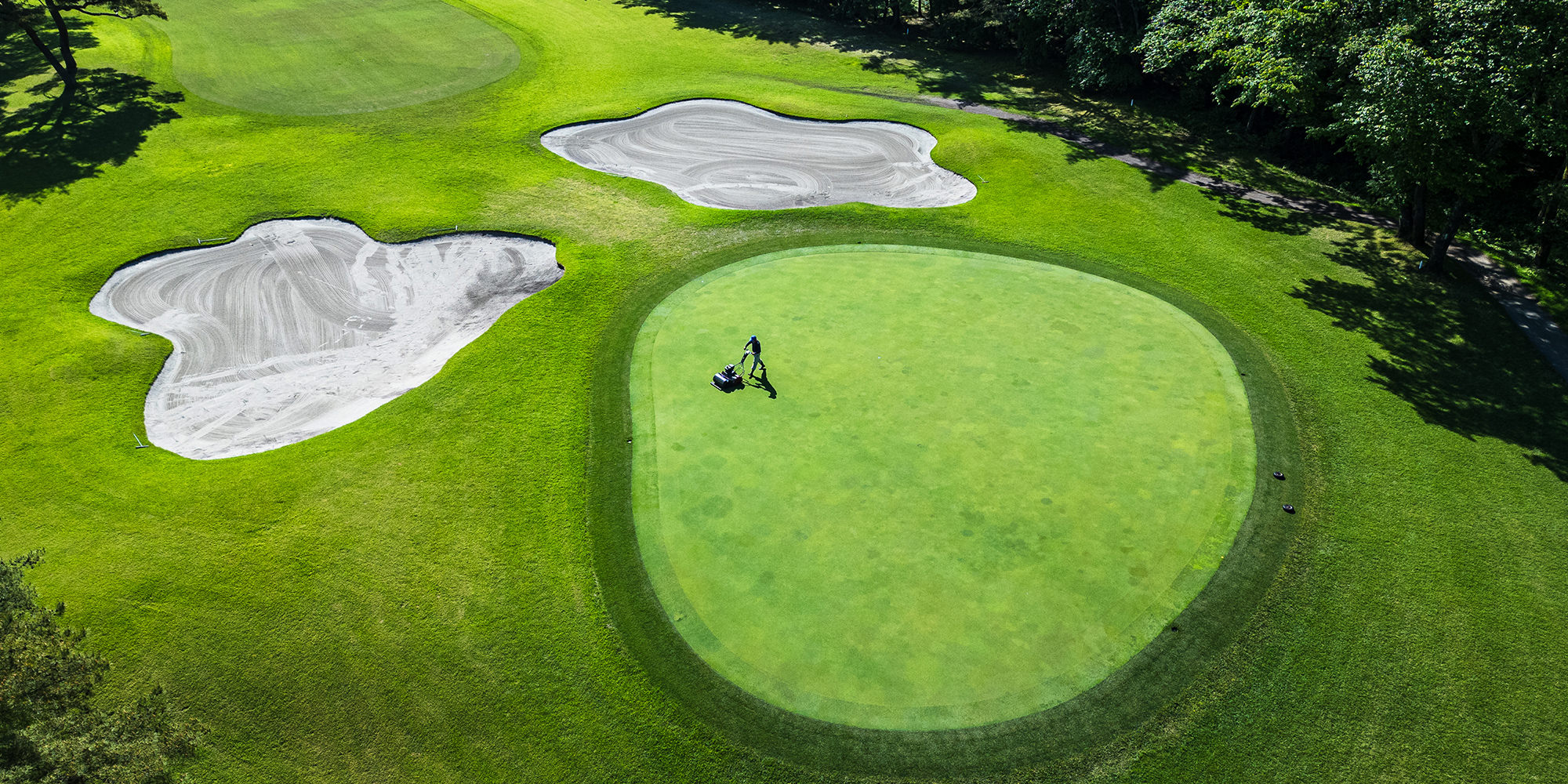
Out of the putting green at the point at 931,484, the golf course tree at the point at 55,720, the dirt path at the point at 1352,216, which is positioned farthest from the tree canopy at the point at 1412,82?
the golf course tree at the point at 55,720

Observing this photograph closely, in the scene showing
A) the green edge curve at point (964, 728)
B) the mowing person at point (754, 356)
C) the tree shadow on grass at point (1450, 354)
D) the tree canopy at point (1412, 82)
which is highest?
the tree canopy at point (1412, 82)

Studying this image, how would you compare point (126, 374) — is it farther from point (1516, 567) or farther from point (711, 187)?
point (1516, 567)

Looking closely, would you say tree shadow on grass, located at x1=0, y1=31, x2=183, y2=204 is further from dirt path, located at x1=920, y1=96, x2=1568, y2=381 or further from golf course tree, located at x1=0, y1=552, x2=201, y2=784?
dirt path, located at x1=920, y1=96, x2=1568, y2=381

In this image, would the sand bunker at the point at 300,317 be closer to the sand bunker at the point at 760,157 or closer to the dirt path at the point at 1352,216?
the sand bunker at the point at 760,157

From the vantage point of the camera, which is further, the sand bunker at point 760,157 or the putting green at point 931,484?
the sand bunker at point 760,157

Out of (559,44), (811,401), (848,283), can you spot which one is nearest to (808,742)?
(811,401)

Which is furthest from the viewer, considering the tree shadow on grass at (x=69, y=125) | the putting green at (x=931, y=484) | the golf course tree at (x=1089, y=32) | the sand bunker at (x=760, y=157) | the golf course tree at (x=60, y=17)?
the golf course tree at (x=1089, y=32)

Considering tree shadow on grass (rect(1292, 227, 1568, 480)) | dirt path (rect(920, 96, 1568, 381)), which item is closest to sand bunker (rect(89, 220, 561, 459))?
dirt path (rect(920, 96, 1568, 381))

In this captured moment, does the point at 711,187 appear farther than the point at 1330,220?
Yes
